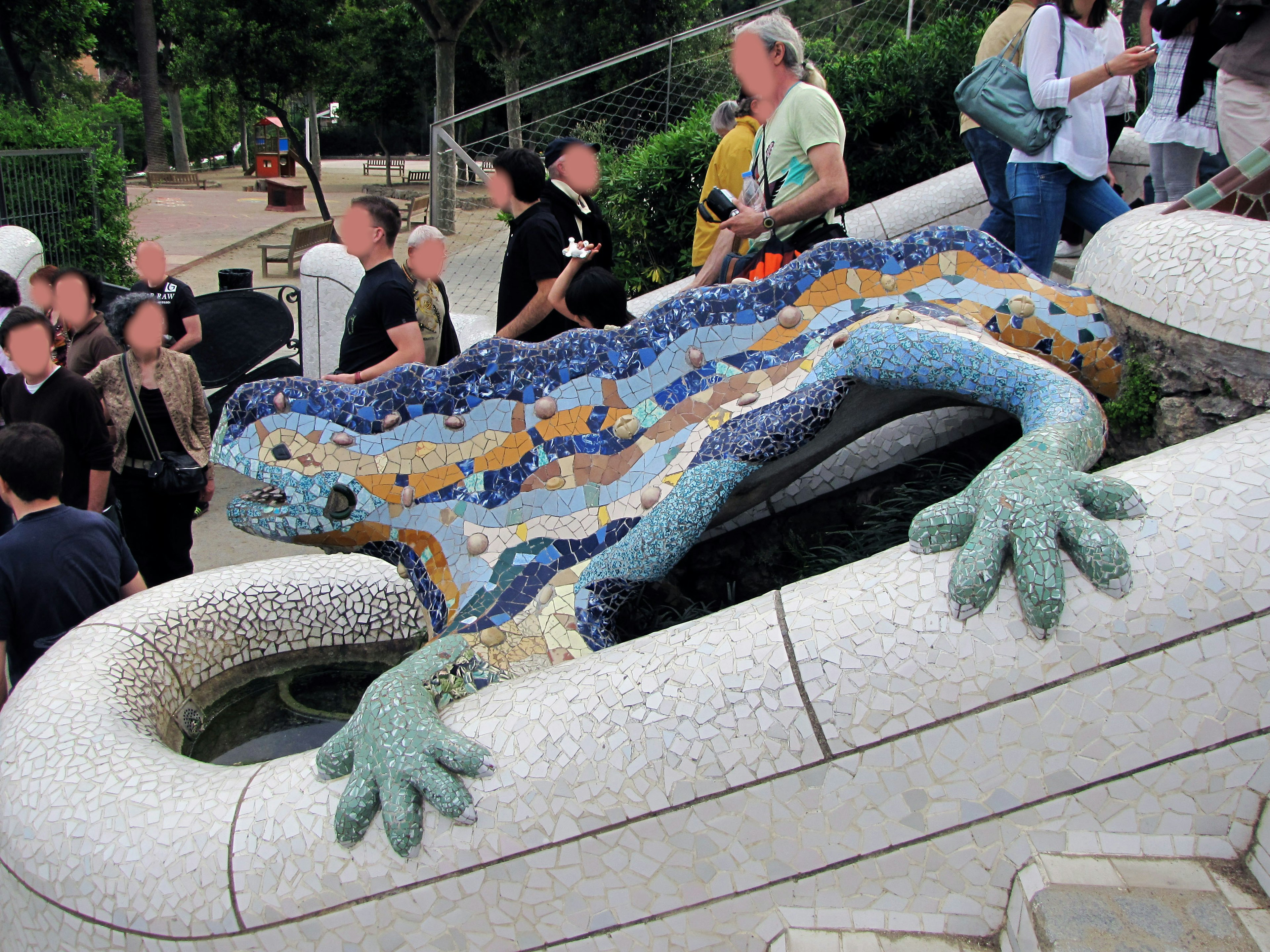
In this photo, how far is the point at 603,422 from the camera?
3.13 meters

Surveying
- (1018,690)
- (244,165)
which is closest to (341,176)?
(244,165)

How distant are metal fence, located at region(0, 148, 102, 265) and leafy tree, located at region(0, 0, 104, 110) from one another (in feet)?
29.0

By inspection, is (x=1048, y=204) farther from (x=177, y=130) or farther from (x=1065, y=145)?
(x=177, y=130)

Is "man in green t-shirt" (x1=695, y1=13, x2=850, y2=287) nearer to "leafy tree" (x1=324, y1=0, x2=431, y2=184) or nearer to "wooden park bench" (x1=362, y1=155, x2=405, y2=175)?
"leafy tree" (x1=324, y1=0, x2=431, y2=184)

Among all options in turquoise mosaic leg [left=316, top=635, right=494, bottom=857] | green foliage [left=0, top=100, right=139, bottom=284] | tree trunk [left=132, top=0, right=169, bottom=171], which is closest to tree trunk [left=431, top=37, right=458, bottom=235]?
turquoise mosaic leg [left=316, top=635, right=494, bottom=857]

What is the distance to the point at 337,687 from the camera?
3.57 m

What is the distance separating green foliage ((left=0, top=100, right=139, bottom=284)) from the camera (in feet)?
38.2

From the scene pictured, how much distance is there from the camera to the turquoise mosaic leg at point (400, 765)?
2.18 m

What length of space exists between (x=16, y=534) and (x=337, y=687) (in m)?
1.18

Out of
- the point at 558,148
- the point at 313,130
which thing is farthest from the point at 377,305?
the point at 313,130

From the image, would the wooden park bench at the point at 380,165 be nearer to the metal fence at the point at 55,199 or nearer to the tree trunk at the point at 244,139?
the tree trunk at the point at 244,139

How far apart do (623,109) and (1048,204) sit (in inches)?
213

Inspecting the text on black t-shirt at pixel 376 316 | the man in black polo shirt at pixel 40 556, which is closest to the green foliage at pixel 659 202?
the text on black t-shirt at pixel 376 316

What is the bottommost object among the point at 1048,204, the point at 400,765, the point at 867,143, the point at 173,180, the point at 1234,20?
the point at 173,180
